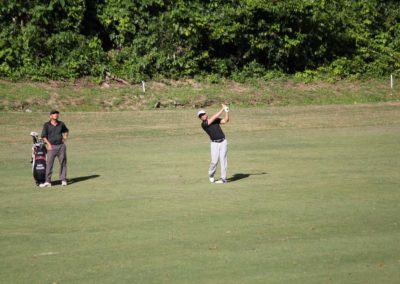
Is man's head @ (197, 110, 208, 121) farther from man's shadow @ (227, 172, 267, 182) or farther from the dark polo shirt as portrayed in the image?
the dark polo shirt

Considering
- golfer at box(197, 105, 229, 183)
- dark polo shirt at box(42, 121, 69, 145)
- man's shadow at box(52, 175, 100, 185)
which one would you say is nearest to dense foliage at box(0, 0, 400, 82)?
man's shadow at box(52, 175, 100, 185)

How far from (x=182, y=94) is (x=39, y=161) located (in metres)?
22.4

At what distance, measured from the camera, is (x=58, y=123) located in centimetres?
2230

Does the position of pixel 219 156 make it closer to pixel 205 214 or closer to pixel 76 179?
pixel 76 179

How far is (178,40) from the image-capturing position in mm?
47312

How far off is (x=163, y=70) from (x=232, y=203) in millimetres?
28998

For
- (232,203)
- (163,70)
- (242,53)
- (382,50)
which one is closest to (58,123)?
(232,203)

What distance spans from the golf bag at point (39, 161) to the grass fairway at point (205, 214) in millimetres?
401

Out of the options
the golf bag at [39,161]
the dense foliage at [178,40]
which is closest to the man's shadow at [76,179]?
the golf bag at [39,161]

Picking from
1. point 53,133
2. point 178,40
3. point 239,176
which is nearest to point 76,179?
point 53,133

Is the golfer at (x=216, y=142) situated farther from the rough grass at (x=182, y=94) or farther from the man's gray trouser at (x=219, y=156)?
the rough grass at (x=182, y=94)

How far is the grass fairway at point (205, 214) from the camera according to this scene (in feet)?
41.1

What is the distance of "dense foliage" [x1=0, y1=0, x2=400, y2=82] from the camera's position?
45969mm

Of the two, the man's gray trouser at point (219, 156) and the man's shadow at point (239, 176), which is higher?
the man's gray trouser at point (219, 156)
